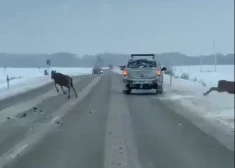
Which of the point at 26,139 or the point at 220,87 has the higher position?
the point at 220,87

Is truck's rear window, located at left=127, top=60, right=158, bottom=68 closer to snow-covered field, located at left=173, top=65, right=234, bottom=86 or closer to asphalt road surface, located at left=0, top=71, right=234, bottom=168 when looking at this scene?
snow-covered field, located at left=173, top=65, right=234, bottom=86

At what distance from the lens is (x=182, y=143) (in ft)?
39.0

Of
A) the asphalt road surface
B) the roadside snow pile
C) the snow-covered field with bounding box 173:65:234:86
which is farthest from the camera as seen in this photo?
the roadside snow pile

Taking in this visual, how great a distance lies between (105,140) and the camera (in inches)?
507

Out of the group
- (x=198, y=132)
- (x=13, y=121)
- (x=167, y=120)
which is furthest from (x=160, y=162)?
(x=13, y=121)

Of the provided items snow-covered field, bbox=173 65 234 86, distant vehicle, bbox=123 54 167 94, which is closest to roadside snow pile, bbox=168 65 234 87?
snow-covered field, bbox=173 65 234 86

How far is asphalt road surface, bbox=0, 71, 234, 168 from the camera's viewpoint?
970 centimetres

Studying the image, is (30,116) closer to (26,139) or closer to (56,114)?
(56,114)

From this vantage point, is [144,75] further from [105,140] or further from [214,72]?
[105,140]

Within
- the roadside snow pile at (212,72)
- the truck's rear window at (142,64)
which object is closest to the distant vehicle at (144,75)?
the truck's rear window at (142,64)

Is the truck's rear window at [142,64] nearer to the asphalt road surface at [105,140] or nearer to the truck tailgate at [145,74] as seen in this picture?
the truck tailgate at [145,74]

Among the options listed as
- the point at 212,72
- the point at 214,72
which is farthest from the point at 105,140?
the point at 212,72

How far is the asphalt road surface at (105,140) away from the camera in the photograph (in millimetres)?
9703

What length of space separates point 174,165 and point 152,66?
75.8 ft
